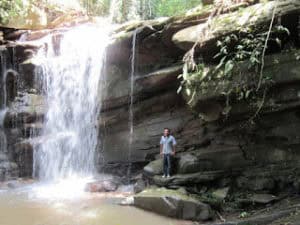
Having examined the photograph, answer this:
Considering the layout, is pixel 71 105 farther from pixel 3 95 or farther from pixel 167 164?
pixel 167 164

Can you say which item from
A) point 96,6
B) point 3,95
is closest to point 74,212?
point 3,95

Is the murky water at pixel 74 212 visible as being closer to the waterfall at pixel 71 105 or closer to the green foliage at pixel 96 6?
the waterfall at pixel 71 105

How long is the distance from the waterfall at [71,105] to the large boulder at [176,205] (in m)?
4.64

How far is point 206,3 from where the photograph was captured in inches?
526

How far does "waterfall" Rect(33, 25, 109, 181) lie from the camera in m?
14.7

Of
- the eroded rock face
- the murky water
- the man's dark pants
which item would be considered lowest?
the murky water

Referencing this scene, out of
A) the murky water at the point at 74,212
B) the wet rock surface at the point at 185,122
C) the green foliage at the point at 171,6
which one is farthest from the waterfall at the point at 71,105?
the green foliage at the point at 171,6

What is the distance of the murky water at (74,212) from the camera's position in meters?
9.30

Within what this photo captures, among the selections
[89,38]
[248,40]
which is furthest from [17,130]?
[248,40]

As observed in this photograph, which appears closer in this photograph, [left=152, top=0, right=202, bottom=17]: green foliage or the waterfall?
the waterfall

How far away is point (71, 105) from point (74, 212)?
6.08 m

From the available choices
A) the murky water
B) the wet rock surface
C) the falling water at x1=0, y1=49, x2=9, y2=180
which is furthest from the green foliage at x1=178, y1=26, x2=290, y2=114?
the falling water at x1=0, y1=49, x2=9, y2=180

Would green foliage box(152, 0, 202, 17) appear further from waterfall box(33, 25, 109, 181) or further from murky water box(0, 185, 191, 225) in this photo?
murky water box(0, 185, 191, 225)

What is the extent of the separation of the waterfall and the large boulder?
464 centimetres
